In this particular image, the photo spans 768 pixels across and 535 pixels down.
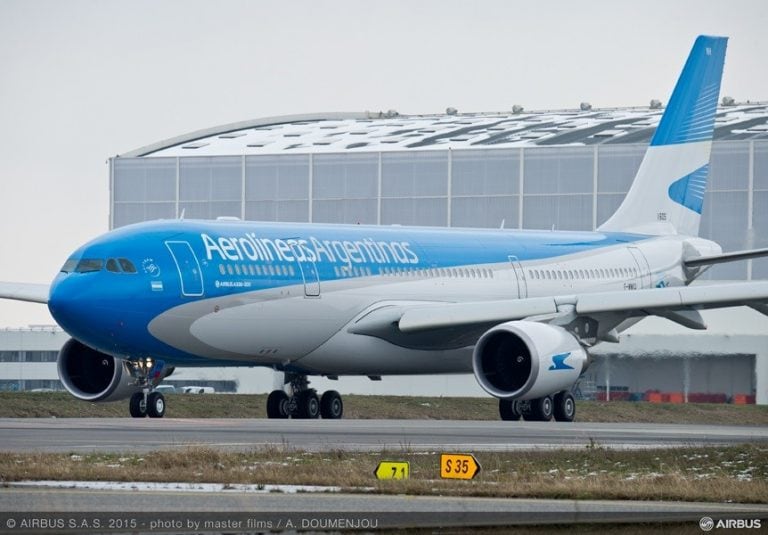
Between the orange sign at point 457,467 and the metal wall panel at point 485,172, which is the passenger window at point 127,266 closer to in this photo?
the orange sign at point 457,467

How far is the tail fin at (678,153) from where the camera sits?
138ft

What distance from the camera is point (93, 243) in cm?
2952

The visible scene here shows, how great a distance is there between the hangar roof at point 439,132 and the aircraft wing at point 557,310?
2368cm

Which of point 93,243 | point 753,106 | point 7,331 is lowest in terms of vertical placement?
point 7,331

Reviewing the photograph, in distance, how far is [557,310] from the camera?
106ft

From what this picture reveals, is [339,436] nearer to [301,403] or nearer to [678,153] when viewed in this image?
[301,403]

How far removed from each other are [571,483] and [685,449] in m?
5.50

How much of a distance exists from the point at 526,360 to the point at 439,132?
3143 cm

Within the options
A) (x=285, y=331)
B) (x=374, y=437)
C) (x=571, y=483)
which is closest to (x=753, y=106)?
(x=285, y=331)

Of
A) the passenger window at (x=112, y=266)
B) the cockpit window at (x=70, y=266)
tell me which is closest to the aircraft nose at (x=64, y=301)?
Result: the cockpit window at (x=70, y=266)

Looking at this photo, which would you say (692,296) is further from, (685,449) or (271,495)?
(271,495)

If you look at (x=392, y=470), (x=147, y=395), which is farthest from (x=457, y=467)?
(x=147, y=395)

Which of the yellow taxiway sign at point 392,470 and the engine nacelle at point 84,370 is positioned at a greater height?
the yellow taxiway sign at point 392,470

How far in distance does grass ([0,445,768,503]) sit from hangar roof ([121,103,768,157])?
36.6 metres
